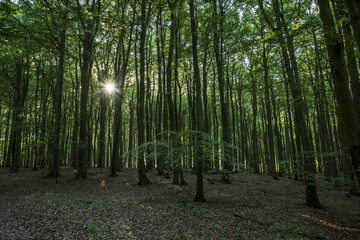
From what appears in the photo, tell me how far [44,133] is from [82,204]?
605 centimetres

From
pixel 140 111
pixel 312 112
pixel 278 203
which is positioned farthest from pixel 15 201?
pixel 312 112

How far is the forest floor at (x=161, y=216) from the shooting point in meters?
5.55

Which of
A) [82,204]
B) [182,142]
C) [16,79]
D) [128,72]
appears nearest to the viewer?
[182,142]

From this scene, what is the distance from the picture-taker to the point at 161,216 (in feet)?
23.2

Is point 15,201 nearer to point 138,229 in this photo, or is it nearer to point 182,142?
Answer: point 138,229

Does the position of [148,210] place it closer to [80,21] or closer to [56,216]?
[56,216]

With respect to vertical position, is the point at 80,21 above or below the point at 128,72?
below

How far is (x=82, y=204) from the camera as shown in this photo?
7984mm

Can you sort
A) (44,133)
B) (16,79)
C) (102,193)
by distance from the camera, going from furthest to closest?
(16,79) → (44,133) → (102,193)

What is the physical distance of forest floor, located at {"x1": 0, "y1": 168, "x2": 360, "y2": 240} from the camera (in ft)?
18.2

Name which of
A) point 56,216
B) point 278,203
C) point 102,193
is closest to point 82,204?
point 56,216

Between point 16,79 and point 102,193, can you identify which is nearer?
point 102,193

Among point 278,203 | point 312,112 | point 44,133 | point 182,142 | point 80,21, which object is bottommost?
point 278,203

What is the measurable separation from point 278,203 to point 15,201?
12.1 metres
